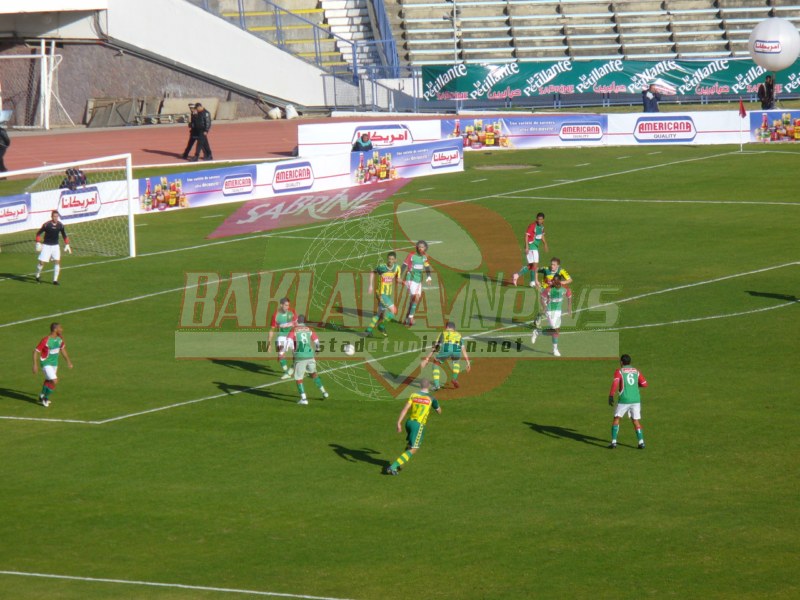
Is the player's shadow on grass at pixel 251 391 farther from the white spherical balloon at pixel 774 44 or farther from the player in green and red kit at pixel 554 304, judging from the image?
the white spherical balloon at pixel 774 44

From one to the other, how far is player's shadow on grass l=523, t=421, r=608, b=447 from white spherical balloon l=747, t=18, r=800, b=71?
155 ft

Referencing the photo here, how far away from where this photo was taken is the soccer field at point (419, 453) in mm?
17312

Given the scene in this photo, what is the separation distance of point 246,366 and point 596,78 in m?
50.1

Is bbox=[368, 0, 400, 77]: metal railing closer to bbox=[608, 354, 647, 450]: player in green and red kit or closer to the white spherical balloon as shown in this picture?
the white spherical balloon

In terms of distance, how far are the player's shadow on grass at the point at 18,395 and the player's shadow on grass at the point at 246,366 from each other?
4283 mm

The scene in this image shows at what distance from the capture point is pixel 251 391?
2605 cm

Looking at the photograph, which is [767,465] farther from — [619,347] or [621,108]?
[621,108]

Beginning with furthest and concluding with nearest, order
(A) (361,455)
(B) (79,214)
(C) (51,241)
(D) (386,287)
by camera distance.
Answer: (B) (79,214) < (C) (51,241) < (D) (386,287) < (A) (361,455)

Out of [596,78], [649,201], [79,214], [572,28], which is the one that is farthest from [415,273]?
[572,28]

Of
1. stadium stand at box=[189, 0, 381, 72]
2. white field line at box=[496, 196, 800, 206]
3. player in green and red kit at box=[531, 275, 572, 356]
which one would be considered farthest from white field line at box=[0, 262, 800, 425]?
stadium stand at box=[189, 0, 381, 72]

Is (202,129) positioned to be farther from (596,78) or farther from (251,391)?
(251,391)

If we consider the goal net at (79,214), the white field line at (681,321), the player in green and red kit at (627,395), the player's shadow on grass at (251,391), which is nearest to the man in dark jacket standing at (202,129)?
the goal net at (79,214)

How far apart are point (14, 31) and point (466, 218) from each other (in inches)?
1334

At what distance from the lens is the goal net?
41.8 meters
